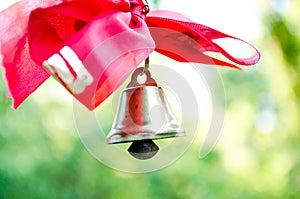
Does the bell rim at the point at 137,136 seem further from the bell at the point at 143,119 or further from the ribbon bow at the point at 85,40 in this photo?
the ribbon bow at the point at 85,40

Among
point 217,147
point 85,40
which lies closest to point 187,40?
point 85,40

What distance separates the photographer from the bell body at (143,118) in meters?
0.97

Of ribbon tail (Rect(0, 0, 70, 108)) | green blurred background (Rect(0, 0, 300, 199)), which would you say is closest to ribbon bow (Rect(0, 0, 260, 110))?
ribbon tail (Rect(0, 0, 70, 108))

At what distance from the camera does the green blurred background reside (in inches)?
133

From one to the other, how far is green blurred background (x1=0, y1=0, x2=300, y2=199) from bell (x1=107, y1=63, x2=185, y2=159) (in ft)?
6.89

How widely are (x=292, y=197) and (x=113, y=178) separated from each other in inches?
55.4

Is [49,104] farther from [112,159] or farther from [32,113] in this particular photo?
[112,159]

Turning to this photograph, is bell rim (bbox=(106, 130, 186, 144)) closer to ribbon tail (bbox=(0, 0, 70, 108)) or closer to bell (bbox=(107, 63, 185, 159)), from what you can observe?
bell (bbox=(107, 63, 185, 159))

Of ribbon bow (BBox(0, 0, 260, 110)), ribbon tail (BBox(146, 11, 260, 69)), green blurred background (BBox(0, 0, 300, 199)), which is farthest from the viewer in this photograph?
green blurred background (BBox(0, 0, 300, 199))

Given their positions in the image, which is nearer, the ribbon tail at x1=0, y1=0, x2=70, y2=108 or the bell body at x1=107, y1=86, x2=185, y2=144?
the ribbon tail at x1=0, y1=0, x2=70, y2=108

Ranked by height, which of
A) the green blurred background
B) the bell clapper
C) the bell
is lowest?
the green blurred background

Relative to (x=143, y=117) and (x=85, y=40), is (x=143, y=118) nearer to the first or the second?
(x=143, y=117)

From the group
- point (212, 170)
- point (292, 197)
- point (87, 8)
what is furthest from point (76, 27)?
point (292, 197)

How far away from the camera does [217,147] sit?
402cm
